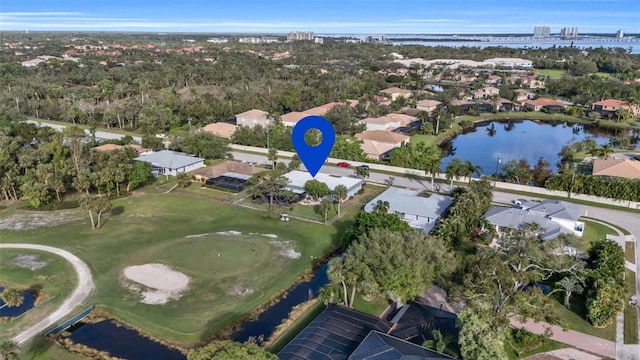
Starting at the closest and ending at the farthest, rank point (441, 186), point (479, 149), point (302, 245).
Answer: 1. point (302, 245)
2. point (441, 186)
3. point (479, 149)

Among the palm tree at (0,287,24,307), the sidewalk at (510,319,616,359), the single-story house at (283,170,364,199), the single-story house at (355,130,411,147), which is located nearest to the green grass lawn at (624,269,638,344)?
the sidewalk at (510,319,616,359)

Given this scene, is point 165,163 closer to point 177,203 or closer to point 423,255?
point 177,203

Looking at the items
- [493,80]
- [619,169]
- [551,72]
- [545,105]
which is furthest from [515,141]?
[551,72]

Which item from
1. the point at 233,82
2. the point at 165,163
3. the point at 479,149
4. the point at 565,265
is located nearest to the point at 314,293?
the point at 565,265

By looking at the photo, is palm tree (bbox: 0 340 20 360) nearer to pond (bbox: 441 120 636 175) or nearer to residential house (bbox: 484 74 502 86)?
pond (bbox: 441 120 636 175)

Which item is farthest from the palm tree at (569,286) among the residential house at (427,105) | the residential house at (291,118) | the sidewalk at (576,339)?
the residential house at (427,105)
